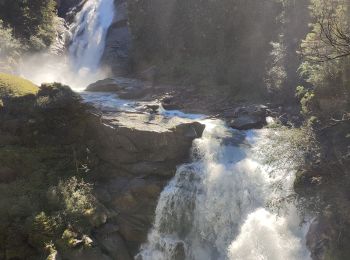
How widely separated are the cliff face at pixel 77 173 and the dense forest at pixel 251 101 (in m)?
0.04

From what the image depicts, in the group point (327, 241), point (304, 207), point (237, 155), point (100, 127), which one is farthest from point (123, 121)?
point (327, 241)

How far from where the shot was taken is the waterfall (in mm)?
11961

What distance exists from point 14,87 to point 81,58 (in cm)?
2012

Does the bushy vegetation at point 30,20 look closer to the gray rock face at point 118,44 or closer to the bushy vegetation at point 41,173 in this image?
the gray rock face at point 118,44

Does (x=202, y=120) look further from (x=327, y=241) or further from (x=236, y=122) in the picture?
(x=327, y=241)

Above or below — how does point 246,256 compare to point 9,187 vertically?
below

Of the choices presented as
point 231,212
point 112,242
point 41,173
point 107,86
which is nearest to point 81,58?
point 107,86

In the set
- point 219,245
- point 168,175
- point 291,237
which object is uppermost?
point 168,175

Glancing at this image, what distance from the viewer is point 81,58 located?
34125mm

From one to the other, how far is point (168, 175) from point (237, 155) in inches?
110

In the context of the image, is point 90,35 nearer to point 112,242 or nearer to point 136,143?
point 136,143

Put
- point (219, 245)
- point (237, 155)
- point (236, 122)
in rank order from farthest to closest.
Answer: point (236, 122), point (237, 155), point (219, 245)

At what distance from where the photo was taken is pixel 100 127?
47.1 feet

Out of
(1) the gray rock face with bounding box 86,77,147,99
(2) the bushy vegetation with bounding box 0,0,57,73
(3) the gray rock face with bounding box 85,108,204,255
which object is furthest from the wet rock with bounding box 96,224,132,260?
(2) the bushy vegetation with bounding box 0,0,57,73
